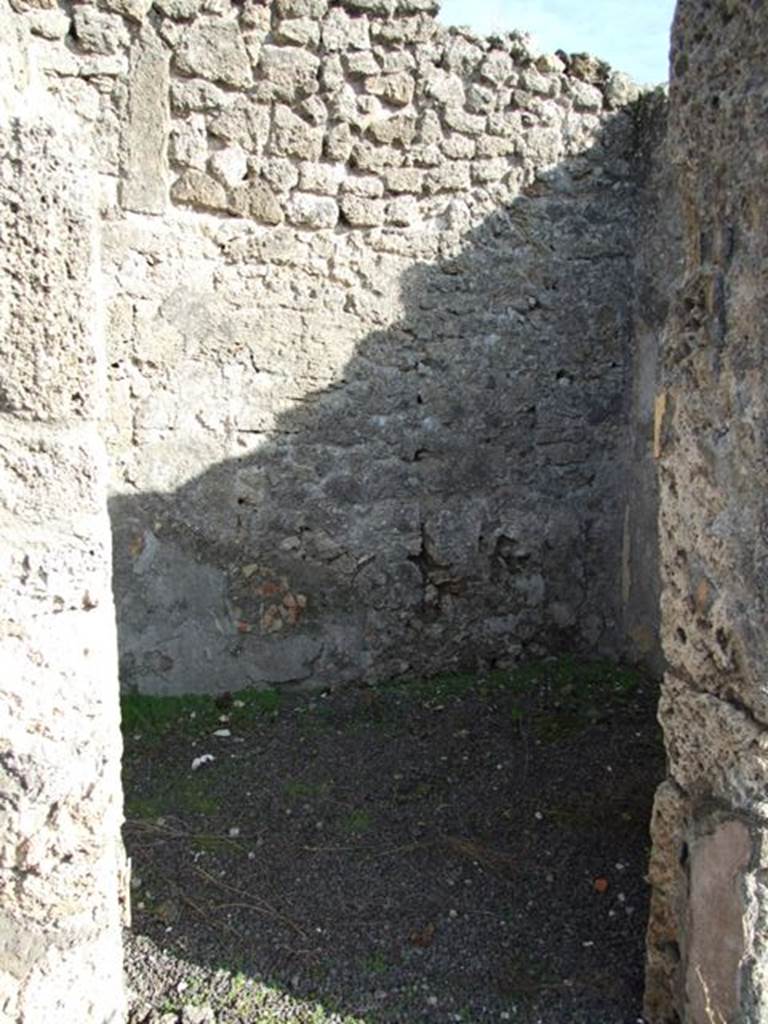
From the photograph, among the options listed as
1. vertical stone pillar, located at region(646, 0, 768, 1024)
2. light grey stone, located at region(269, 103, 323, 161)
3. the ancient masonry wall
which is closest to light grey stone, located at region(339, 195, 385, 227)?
the ancient masonry wall

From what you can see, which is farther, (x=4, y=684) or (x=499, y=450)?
(x=499, y=450)

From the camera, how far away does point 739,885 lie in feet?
6.82

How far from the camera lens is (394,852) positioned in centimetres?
332

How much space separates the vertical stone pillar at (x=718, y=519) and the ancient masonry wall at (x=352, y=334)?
2392mm

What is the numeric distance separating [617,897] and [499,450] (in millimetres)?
2367

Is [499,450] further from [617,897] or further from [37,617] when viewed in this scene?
[37,617]

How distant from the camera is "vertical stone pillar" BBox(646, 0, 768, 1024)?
6.54ft

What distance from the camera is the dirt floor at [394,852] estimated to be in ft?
8.59

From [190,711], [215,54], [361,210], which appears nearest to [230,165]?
[215,54]

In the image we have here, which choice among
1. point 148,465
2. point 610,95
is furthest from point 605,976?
point 610,95

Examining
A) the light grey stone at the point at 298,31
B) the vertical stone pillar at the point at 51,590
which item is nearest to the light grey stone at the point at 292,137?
the light grey stone at the point at 298,31

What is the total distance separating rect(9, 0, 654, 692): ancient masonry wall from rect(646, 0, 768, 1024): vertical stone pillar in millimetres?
2392

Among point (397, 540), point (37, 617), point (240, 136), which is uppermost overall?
point (240, 136)

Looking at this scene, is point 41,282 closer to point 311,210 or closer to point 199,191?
point 199,191
